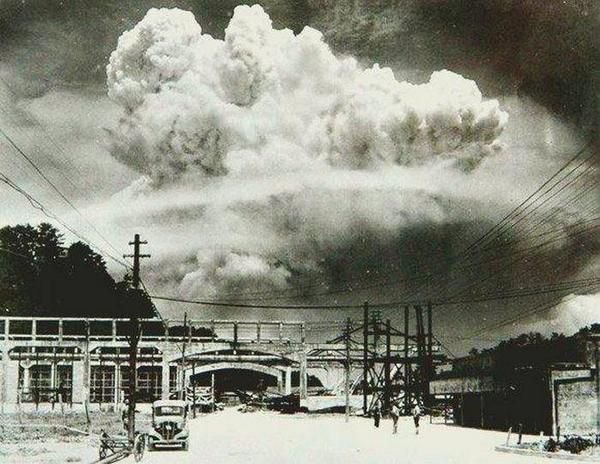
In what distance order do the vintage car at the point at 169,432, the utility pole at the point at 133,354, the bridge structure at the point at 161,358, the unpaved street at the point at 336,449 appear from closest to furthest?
the unpaved street at the point at 336,449 → the utility pole at the point at 133,354 → the vintage car at the point at 169,432 → the bridge structure at the point at 161,358

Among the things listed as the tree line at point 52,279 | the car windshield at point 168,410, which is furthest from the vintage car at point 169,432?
the tree line at point 52,279

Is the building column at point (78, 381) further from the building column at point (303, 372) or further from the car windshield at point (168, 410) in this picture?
the car windshield at point (168, 410)

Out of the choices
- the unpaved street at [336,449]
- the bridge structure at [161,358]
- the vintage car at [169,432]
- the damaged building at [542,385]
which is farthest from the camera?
the bridge structure at [161,358]

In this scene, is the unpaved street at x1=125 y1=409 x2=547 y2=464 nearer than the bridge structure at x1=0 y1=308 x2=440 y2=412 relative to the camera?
Yes

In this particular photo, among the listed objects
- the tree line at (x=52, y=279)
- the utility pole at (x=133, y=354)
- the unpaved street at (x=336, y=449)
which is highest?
the tree line at (x=52, y=279)

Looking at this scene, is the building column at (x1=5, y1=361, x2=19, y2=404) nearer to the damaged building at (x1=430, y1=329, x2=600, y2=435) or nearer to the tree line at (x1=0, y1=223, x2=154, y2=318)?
the tree line at (x1=0, y1=223, x2=154, y2=318)

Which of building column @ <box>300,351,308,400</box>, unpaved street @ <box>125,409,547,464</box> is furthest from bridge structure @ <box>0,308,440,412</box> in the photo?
unpaved street @ <box>125,409,547,464</box>

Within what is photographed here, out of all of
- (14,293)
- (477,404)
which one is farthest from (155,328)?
(477,404)

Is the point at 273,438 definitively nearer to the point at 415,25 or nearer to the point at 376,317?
the point at 415,25

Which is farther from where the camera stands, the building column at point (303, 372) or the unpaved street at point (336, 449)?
the building column at point (303, 372)
